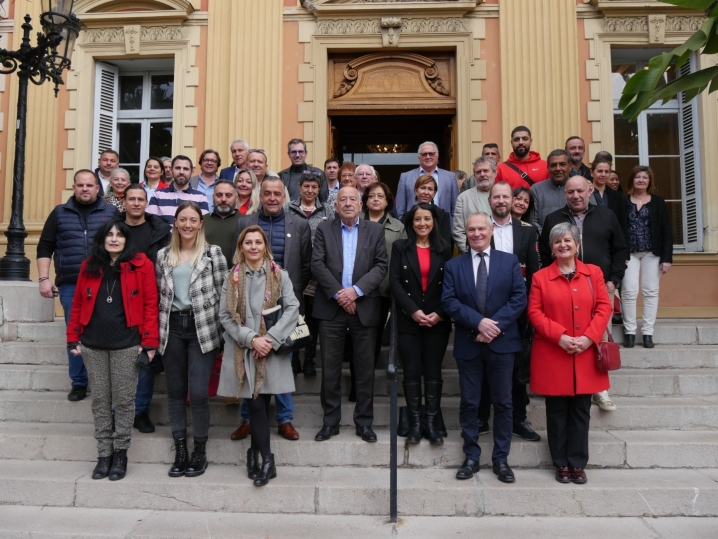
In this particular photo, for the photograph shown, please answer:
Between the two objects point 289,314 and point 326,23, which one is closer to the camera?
point 289,314

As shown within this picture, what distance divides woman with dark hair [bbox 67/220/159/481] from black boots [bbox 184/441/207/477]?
48 cm

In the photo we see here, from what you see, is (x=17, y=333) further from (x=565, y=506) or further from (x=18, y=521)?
(x=565, y=506)

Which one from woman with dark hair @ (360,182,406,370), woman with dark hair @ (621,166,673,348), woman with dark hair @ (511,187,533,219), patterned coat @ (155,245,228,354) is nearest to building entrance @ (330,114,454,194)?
woman with dark hair @ (621,166,673,348)

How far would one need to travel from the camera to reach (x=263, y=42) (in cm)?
894

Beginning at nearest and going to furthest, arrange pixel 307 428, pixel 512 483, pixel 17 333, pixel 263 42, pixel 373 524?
pixel 373 524 → pixel 512 483 → pixel 307 428 → pixel 17 333 → pixel 263 42

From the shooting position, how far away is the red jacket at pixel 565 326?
14.2 feet

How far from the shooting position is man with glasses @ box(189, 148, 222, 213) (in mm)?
6520

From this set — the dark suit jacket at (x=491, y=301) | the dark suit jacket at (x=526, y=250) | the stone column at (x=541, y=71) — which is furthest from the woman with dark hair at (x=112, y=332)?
the stone column at (x=541, y=71)

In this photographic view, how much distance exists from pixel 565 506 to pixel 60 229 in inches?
187

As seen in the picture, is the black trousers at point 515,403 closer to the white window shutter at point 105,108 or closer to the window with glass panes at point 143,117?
the window with glass panes at point 143,117

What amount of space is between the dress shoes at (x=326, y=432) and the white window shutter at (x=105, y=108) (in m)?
6.58

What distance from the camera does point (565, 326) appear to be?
4418mm

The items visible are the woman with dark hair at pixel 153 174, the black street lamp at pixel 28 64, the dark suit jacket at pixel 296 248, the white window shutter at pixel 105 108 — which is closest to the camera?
the dark suit jacket at pixel 296 248

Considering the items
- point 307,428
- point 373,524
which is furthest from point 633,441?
point 307,428
